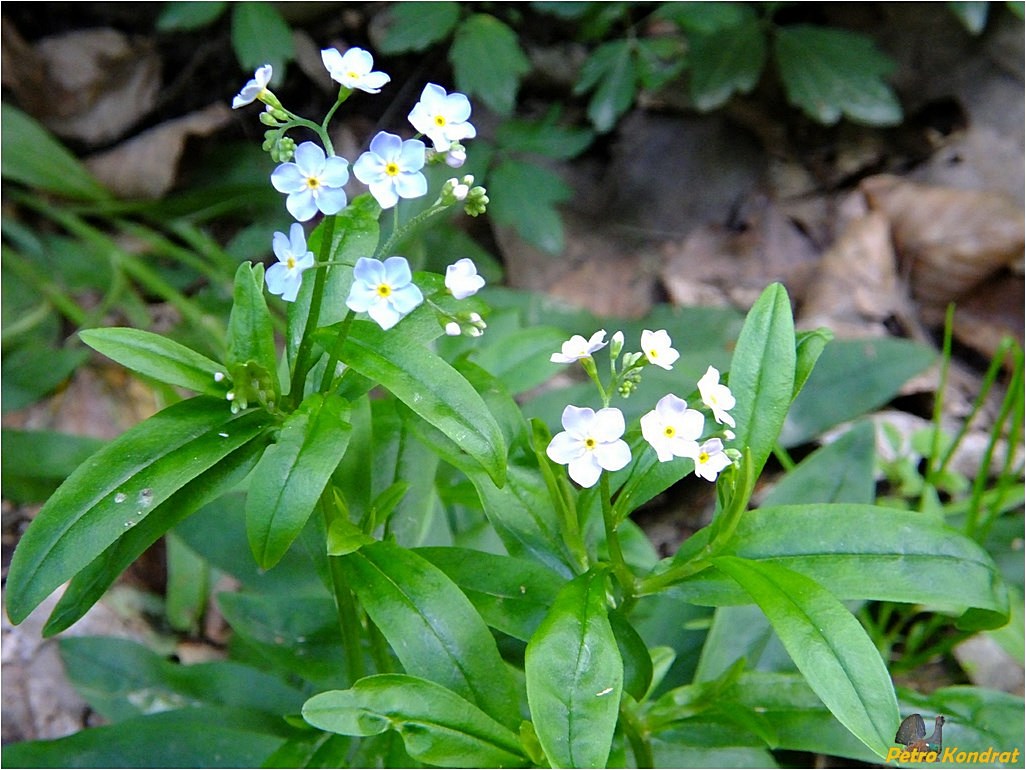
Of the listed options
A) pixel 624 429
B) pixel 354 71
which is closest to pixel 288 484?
pixel 624 429

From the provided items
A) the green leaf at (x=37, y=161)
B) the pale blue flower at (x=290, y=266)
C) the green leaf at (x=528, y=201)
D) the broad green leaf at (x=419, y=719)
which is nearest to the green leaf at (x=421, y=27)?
the green leaf at (x=528, y=201)

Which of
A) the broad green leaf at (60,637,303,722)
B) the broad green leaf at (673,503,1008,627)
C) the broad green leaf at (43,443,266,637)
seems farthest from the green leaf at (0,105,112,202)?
the broad green leaf at (673,503,1008,627)

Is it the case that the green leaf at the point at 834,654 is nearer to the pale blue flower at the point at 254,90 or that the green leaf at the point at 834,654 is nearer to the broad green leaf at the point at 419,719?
the broad green leaf at the point at 419,719

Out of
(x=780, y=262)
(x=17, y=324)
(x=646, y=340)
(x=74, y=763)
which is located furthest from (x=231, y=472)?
(x=780, y=262)

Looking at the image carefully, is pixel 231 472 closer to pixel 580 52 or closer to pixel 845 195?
pixel 580 52

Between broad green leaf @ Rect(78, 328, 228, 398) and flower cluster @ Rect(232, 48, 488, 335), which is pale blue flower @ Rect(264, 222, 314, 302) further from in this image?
broad green leaf @ Rect(78, 328, 228, 398)
